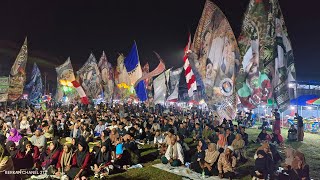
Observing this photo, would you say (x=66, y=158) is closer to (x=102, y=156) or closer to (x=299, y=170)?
(x=102, y=156)

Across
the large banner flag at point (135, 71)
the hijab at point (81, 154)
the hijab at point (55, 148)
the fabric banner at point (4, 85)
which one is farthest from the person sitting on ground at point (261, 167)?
the fabric banner at point (4, 85)

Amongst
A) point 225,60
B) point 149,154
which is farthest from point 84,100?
point 225,60

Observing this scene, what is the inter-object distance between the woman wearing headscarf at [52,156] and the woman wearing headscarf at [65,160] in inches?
7.9

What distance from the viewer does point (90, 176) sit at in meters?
9.09

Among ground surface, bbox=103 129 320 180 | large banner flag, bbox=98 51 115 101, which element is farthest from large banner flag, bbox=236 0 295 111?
large banner flag, bbox=98 51 115 101

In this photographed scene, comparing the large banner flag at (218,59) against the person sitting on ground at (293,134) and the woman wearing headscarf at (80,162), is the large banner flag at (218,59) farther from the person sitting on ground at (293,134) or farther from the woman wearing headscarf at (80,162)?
the person sitting on ground at (293,134)

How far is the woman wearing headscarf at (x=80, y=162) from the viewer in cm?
859

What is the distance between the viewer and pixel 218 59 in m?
11.6

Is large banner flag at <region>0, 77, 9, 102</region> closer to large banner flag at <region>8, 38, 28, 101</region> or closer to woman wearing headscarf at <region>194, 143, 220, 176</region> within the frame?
large banner flag at <region>8, 38, 28, 101</region>

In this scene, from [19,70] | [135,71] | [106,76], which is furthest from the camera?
[106,76]

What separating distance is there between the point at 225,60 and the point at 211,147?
12.5 feet

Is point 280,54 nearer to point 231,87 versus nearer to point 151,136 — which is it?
point 231,87

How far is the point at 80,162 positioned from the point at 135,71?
41.3ft

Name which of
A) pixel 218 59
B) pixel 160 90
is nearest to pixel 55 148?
pixel 218 59
